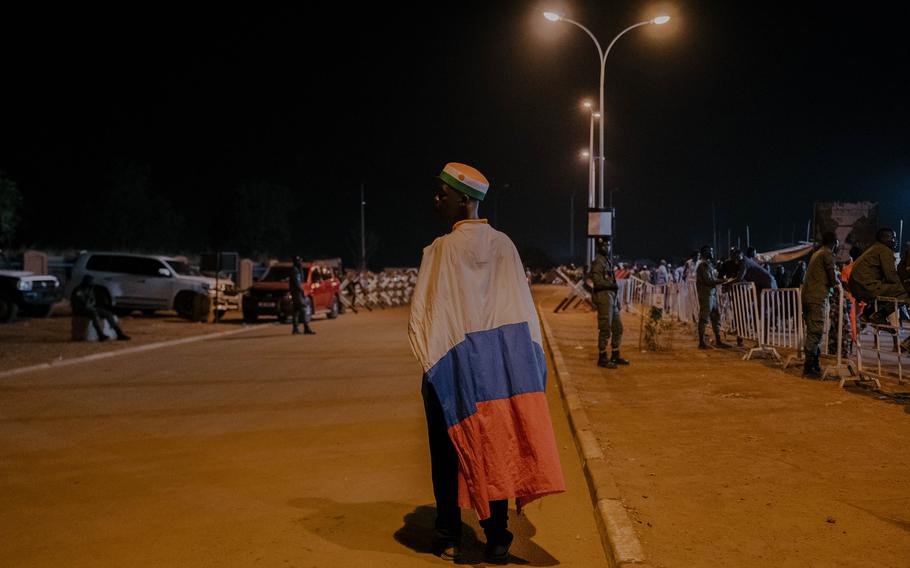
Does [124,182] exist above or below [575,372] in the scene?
above

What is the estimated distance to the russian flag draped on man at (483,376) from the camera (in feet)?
13.2

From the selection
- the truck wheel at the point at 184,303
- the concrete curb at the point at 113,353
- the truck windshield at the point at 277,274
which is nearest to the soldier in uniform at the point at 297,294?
the concrete curb at the point at 113,353

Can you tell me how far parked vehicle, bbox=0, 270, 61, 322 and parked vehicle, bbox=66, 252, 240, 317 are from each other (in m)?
1.63

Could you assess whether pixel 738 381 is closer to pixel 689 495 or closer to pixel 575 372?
pixel 575 372

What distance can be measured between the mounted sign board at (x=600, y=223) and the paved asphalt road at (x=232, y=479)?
7.86 metres

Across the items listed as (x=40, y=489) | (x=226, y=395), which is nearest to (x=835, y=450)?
(x=40, y=489)

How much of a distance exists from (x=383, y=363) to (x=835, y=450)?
8336 mm

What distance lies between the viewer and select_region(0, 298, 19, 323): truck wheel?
2193cm

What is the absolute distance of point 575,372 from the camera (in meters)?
12.0

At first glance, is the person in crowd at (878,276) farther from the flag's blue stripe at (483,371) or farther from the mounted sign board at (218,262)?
the mounted sign board at (218,262)

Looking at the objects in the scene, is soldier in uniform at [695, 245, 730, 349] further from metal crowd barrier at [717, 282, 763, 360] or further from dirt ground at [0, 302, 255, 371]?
dirt ground at [0, 302, 255, 371]

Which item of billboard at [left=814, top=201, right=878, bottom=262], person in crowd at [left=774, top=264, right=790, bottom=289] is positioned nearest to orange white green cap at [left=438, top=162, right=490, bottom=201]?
billboard at [left=814, top=201, right=878, bottom=262]

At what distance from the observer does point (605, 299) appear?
12.1 m

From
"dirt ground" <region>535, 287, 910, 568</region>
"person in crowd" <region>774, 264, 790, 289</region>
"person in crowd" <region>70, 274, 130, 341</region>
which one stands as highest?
"person in crowd" <region>774, 264, 790, 289</region>
